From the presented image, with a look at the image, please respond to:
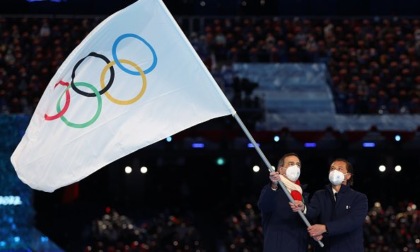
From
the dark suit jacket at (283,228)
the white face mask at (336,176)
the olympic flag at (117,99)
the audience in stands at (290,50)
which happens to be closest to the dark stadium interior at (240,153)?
the audience in stands at (290,50)

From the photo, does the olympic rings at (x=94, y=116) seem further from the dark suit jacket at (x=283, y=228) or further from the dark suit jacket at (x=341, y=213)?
the dark suit jacket at (x=341, y=213)

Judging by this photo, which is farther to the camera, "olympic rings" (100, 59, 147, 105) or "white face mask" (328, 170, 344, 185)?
"olympic rings" (100, 59, 147, 105)

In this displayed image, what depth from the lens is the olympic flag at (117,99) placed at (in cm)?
771

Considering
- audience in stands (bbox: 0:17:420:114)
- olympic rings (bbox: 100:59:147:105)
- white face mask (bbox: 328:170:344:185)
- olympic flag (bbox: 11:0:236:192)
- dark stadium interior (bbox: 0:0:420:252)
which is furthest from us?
audience in stands (bbox: 0:17:420:114)

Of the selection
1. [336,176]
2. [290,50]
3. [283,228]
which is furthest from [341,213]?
[290,50]

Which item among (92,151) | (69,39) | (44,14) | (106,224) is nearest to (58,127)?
(92,151)

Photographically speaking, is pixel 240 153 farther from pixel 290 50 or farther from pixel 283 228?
pixel 283 228

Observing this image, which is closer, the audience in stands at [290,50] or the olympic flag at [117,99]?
the olympic flag at [117,99]

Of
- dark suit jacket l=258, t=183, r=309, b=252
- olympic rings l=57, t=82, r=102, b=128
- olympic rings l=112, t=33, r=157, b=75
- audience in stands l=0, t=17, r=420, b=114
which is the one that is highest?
audience in stands l=0, t=17, r=420, b=114

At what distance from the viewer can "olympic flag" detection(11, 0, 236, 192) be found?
7711 mm

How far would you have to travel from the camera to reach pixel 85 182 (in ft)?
66.4

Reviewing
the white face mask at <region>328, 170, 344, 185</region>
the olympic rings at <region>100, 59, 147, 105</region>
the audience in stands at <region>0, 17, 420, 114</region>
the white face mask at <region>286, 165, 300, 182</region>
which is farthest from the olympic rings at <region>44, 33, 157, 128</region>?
the audience in stands at <region>0, 17, 420, 114</region>

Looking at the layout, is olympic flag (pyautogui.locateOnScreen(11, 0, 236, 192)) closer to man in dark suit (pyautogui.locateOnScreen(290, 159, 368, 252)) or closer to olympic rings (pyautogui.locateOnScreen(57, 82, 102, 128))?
olympic rings (pyautogui.locateOnScreen(57, 82, 102, 128))

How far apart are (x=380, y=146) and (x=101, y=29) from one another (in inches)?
478
